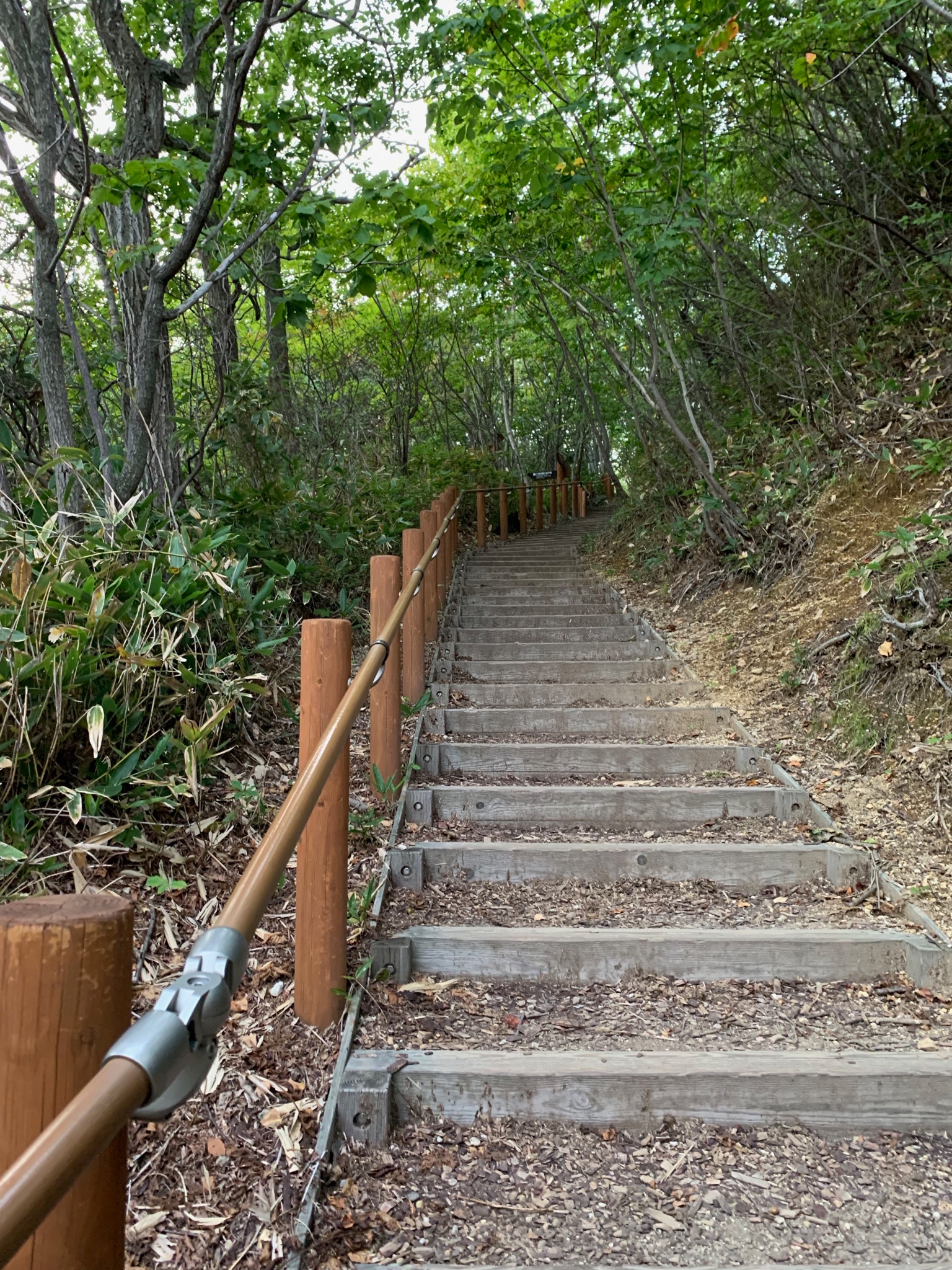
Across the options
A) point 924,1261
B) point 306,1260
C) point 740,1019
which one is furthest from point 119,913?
point 740,1019

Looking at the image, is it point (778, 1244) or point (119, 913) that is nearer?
point (119, 913)

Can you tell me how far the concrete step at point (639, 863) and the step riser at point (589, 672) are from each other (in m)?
2.25

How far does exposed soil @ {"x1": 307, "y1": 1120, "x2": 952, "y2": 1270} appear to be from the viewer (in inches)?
63.2

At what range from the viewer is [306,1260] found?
1498 millimetres

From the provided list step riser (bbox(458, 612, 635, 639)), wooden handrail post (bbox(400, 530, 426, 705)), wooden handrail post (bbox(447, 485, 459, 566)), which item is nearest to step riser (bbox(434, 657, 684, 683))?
wooden handrail post (bbox(400, 530, 426, 705))

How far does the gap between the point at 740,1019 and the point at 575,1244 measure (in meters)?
0.83

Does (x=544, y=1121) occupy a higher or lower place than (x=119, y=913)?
lower

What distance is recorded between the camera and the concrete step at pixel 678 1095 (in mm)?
1912

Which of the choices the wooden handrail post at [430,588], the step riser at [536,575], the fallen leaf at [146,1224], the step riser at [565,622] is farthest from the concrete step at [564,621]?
the fallen leaf at [146,1224]

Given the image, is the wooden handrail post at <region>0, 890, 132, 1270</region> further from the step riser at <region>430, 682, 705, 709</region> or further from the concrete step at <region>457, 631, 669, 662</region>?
the concrete step at <region>457, 631, 669, 662</region>

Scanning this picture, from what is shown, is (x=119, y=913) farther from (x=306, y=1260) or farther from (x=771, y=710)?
(x=771, y=710)

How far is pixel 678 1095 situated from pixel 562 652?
4.05 meters

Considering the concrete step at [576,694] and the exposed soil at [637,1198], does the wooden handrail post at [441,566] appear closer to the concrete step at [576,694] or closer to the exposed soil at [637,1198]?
the concrete step at [576,694]

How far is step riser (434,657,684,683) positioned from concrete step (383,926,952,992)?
279 cm
